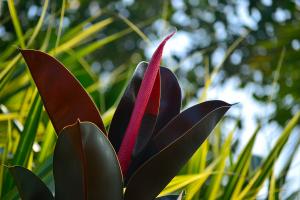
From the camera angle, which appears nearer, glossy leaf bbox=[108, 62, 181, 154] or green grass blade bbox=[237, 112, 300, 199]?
glossy leaf bbox=[108, 62, 181, 154]

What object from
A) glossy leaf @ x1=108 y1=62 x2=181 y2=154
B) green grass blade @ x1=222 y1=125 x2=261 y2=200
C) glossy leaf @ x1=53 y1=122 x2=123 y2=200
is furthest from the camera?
green grass blade @ x1=222 y1=125 x2=261 y2=200

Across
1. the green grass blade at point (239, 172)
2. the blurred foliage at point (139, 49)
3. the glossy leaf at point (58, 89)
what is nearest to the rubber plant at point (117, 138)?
the glossy leaf at point (58, 89)

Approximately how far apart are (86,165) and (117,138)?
90mm

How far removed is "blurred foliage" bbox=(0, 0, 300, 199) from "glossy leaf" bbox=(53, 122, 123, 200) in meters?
0.24

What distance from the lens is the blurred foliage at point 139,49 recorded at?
40.4 inches

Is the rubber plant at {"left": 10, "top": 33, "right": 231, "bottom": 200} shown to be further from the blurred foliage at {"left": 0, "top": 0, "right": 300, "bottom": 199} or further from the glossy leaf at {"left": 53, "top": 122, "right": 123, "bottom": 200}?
the blurred foliage at {"left": 0, "top": 0, "right": 300, "bottom": 199}

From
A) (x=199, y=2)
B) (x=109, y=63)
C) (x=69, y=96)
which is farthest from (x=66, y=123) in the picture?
(x=109, y=63)

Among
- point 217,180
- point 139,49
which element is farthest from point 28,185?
point 139,49

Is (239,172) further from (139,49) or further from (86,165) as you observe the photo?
(139,49)

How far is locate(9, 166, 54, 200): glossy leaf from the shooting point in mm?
528

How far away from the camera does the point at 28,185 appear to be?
53 centimetres

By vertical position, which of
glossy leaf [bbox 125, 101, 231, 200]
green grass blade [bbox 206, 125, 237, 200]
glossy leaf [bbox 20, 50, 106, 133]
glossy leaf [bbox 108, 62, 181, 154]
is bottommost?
green grass blade [bbox 206, 125, 237, 200]

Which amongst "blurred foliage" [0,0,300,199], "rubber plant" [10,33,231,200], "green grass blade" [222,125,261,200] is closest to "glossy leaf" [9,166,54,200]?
"rubber plant" [10,33,231,200]

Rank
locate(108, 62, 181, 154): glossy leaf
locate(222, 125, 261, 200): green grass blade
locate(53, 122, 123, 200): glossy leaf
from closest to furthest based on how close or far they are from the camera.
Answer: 1. locate(53, 122, 123, 200): glossy leaf
2. locate(108, 62, 181, 154): glossy leaf
3. locate(222, 125, 261, 200): green grass blade
